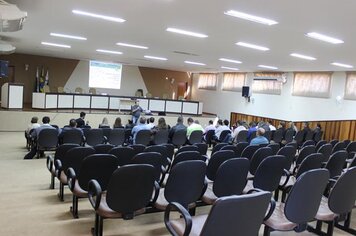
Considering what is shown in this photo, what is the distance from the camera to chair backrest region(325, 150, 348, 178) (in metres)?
4.37

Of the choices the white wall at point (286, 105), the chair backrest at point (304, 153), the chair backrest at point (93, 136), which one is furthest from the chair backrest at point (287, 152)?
the white wall at point (286, 105)

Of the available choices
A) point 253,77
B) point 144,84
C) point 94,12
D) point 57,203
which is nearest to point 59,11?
point 94,12

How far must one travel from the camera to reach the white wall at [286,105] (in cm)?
1248

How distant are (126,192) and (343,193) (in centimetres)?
220

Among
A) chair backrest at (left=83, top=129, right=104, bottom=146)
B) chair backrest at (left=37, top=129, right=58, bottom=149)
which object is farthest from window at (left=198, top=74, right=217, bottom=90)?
chair backrest at (left=37, top=129, right=58, bottom=149)

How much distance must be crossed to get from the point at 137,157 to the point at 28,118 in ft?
32.2

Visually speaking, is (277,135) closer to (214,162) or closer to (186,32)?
(186,32)

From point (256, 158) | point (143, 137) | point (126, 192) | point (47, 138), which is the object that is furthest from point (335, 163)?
point (47, 138)

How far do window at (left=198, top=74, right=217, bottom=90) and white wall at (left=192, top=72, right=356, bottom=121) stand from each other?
1.15 feet

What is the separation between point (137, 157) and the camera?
3.70m

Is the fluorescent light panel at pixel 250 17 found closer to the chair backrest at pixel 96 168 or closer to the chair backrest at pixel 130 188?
the chair backrest at pixel 96 168

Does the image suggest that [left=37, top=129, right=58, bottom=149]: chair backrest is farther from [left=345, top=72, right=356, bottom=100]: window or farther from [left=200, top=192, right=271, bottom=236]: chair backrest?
[left=345, top=72, right=356, bottom=100]: window

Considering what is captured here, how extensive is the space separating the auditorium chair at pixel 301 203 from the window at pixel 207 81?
17512mm

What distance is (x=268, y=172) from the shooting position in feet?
12.2
